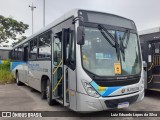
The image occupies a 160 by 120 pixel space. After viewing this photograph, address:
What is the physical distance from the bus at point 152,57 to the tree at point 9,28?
1078 inches

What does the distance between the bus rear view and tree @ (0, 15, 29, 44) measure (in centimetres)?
2906

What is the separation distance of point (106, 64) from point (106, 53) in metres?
0.30

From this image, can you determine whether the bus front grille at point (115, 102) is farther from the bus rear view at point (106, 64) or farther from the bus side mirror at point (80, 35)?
the bus side mirror at point (80, 35)

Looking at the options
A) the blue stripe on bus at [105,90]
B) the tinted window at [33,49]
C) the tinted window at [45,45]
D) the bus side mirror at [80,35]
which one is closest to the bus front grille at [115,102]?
the blue stripe on bus at [105,90]

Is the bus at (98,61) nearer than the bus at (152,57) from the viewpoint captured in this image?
Yes

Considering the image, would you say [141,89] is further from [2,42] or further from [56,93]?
[2,42]

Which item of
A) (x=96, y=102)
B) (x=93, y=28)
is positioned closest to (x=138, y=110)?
(x=96, y=102)

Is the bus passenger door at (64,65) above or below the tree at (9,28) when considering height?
below

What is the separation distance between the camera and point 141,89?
20.1 ft

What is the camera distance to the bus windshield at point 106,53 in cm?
533

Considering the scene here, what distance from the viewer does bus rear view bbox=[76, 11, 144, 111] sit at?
5.14 m

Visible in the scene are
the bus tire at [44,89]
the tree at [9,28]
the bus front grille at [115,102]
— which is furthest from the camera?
the tree at [9,28]

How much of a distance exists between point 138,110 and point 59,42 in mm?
3414

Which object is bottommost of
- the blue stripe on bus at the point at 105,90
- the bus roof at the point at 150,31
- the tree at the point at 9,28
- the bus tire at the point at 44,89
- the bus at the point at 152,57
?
the bus tire at the point at 44,89
